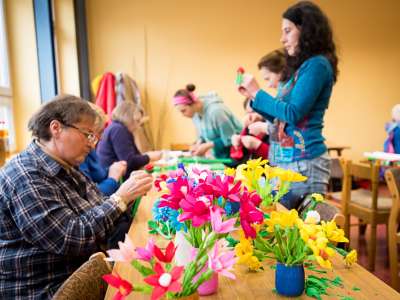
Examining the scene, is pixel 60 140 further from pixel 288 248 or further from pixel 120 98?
pixel 120 98

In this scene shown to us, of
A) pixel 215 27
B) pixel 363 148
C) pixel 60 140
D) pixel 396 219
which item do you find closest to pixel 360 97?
pixel 363 148

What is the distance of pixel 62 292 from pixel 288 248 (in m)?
0.50

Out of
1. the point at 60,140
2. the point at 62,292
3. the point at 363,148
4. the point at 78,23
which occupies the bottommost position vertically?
the point at 363,148

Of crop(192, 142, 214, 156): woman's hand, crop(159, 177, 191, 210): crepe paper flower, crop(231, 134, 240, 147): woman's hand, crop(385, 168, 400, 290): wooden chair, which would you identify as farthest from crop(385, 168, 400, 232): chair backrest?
crop(159, 177, 191, 210): crepe paper flower

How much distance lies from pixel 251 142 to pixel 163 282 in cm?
225

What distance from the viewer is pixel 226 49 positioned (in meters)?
5.20

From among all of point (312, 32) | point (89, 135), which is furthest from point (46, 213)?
point (312, 32)

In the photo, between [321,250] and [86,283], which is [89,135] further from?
[321,250]

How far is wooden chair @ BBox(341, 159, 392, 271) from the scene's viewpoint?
8.70 ft

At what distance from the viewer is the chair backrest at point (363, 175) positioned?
2.61m

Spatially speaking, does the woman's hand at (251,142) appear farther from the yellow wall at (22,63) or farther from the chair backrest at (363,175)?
the yellow wall at (22,63)

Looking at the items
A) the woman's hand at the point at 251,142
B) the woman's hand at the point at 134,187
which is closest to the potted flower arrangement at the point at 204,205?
the woman's hand at the point at 134,187

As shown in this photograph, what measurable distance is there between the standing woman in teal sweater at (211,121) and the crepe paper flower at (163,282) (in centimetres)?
254

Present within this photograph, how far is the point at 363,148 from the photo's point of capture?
18.6 ft
